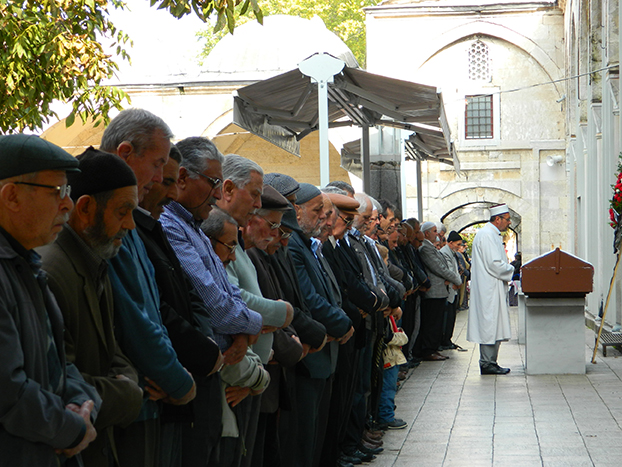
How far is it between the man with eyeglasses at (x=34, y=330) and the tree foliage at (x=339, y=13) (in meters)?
41.5

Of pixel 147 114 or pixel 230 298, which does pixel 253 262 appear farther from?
pixel 147 114

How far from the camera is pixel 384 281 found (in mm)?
8117

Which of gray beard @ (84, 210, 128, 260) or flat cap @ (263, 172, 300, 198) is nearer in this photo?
gray beard @ (84, 210, 128, 260)

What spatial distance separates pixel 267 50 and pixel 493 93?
9121mm

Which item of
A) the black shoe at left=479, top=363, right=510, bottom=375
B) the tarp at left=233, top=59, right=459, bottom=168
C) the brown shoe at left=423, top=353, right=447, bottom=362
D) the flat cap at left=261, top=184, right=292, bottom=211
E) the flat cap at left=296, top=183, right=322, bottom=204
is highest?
the tarp at left=233, top=59, right=459, bottom=168

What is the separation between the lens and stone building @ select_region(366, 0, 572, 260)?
1180 inches

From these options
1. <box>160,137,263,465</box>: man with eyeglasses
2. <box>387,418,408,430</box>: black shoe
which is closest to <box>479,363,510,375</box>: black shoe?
<box>387,418,408,430</box>: black shoe

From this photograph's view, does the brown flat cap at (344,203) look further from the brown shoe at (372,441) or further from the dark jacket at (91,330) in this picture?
the dark jacket at (91,330)

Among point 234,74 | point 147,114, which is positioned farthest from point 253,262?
point 234,74

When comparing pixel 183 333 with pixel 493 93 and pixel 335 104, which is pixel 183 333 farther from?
pixel 493 93

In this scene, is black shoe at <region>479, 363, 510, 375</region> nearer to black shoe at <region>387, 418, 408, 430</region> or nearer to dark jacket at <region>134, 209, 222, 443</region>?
black shoe at <region>387, 418, 408, 430</region>

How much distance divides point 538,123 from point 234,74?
37.9ft

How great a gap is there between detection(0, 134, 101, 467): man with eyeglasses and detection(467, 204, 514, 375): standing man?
30.1 ft

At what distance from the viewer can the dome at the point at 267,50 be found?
82.5 ft
